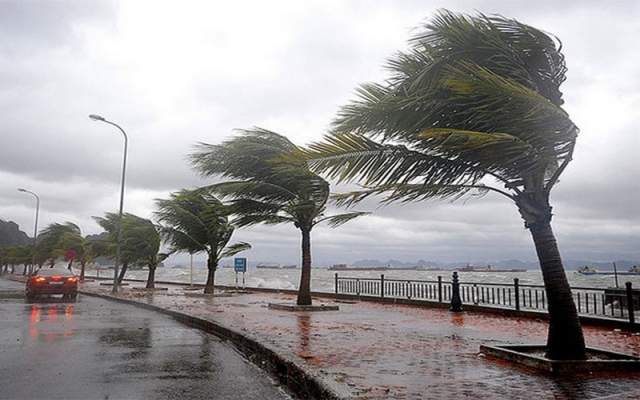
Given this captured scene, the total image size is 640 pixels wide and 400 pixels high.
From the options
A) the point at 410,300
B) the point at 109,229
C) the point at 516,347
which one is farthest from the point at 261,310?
the point at 109,229

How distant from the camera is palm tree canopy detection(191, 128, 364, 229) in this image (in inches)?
679

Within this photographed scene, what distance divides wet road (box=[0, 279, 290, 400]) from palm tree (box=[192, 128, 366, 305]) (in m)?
5.77

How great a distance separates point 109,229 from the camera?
40750mm

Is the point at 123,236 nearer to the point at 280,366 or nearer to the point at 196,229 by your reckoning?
the point at 196,229

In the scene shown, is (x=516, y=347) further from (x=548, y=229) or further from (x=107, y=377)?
(x=107, y=377)

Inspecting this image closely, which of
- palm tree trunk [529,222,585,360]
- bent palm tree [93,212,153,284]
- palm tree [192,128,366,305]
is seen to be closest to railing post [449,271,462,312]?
palm tree [192,128,366,305]

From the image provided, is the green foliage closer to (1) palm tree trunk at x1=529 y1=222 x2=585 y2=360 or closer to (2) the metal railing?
(2) the metal railing

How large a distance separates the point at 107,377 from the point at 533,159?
637 cm

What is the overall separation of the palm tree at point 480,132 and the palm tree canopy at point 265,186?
860 centimetres

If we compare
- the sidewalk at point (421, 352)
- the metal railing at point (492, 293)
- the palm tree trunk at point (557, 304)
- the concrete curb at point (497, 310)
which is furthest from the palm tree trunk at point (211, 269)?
the palm tree trunk at point (557, 304)

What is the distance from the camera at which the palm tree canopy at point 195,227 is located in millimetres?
27000

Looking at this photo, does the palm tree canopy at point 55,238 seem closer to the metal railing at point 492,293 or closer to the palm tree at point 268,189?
the metal railing at point 492,293

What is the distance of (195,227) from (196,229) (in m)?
0.13

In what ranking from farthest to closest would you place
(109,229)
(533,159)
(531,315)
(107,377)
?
1. (109,229)
2. (531,315)
3. (533,159)
4. (107,377)
